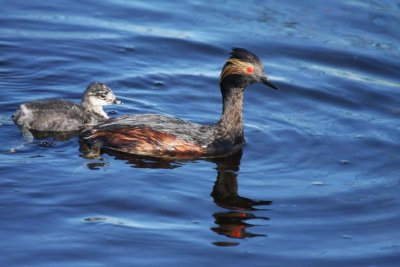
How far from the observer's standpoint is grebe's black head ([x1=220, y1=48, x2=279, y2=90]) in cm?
1247

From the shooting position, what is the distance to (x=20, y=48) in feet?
50.7

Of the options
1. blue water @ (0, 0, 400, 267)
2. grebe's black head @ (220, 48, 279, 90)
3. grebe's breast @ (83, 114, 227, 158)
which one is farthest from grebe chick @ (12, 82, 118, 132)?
grebe's black head @ (220, 48, 279, 90)

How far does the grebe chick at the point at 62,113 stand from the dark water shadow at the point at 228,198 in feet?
1.61

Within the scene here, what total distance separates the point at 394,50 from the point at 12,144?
734cm

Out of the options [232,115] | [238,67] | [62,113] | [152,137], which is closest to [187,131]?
[152,137]

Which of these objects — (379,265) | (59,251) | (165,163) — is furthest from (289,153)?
(59,251)

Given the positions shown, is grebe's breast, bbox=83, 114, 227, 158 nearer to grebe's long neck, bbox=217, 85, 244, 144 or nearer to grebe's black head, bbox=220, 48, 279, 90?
grebe's long neck, bbox=217, 85, 244, 144

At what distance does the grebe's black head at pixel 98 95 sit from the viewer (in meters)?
12.8

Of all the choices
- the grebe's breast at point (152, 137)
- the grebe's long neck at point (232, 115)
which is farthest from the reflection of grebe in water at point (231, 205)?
the grebe's long neck at point (232, 115)

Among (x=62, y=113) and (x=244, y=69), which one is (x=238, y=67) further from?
(x=62, y=113)

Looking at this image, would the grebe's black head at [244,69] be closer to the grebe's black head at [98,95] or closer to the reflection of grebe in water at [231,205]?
the reflection of grebe in water at [231,205]

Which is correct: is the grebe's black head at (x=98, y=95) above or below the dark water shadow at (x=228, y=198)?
above

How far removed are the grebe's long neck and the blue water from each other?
0.92 feet

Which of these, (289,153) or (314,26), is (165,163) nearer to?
(289,153)
